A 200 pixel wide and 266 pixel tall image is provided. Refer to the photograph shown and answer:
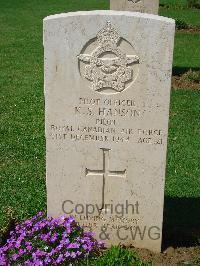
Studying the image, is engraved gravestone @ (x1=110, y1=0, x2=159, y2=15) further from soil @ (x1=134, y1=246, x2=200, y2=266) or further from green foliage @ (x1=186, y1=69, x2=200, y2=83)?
soil @ (x1=134, y1=246, x2=200, y2=266)

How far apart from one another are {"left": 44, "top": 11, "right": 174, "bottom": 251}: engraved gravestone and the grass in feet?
2.22

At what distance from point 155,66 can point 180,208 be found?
2.02 metres

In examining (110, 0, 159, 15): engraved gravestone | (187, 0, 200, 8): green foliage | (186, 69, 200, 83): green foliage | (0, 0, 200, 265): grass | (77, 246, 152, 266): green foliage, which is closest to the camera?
(77, 246, 152, 266): green foliage

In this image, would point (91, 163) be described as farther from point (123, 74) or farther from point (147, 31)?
point (147, 31)

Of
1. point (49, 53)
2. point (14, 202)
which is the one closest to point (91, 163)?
point (49, 53)

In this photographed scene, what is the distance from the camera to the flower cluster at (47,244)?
4.23 metres

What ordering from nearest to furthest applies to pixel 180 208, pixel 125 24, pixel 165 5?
pixel 125 24 → pixel 180 208 → pixel 165 5

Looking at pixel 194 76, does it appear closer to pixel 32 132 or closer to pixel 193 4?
pixel 32 132

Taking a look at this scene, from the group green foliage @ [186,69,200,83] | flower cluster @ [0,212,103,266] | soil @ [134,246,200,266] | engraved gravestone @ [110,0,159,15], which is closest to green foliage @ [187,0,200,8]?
engraved gravestone @ [110,0,159,15]

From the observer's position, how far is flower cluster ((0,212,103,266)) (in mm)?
4234

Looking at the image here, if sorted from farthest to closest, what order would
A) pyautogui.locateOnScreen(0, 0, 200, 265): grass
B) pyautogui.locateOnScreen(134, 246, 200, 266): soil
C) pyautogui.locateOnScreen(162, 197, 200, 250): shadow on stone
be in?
pyautogui.locateOnScreen(0, 0, 200, 265): grass < pyautogui.locateOnScreen(162, 197, 200, 250): shadow on stone < pyautogui.locateOnScreen(134, 246, 200, 266): soil

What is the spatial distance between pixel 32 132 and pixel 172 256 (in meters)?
3.71

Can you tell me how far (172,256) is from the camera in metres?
4.68

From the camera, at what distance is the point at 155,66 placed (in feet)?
13.7
